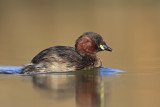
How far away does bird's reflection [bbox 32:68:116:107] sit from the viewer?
27.7 ft

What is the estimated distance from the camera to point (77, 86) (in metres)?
9.77

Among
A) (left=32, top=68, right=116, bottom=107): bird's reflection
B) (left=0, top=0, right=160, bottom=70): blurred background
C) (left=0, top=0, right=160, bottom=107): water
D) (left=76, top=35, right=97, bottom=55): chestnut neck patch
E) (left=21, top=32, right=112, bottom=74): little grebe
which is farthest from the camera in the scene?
(left=0, top=0, right=160, bottom=70): blurred background

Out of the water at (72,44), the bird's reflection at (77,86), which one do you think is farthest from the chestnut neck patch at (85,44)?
the water at (72,44)

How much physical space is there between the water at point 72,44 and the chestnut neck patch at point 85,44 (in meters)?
0.78

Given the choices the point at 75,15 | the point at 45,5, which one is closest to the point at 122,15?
the point at 75,15

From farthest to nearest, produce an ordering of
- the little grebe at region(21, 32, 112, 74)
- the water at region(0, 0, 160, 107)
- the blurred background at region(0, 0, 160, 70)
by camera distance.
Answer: the blurred background at region(0, 0, 160, 70) → the little grebe at region(21, 32, 112, 74) → the water at region(0, 0, 160, 107)

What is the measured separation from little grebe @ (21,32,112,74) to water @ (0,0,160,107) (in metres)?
0.35

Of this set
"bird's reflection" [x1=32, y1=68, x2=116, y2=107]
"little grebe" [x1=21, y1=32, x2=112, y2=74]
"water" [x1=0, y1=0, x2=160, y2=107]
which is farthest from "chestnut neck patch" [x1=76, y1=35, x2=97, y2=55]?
"water" [x1=0, y1=0, x2=160, y2=107]

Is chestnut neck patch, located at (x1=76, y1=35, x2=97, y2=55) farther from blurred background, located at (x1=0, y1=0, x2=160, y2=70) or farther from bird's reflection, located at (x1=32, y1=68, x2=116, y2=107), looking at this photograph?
blurred background, located at (x1=0, y1=0, x2=160, y2=70)

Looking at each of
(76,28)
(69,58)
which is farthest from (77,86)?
(76,28)

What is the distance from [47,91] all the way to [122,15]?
67.0 feet

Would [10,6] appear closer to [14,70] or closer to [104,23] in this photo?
[104,23]

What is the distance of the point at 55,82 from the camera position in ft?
33.8

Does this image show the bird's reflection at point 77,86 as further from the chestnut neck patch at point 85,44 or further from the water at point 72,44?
the chestnut neck patch at point 85,44
